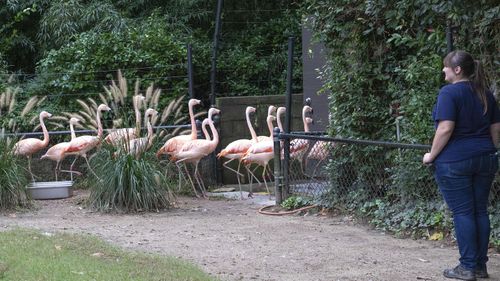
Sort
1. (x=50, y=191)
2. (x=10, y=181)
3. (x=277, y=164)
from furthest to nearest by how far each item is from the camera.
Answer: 1. (x=50, y=191)
2. (x=277, y=164)
3. (x=10, y=181)

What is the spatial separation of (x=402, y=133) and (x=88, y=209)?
3930 millimetres

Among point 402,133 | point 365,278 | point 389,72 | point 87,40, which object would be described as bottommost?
point 365,278

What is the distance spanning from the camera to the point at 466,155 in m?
5.81

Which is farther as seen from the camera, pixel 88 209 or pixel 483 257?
pixel 88 209

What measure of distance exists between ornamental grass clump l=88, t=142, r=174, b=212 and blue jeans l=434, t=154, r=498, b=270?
4489 millimetres

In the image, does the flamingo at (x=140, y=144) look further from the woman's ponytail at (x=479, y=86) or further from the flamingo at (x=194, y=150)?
the woman's ponytail at (x=479, y=86)

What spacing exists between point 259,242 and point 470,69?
269 cm

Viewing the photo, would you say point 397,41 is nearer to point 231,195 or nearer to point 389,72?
point 389,72

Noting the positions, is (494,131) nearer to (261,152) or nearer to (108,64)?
(261,152)

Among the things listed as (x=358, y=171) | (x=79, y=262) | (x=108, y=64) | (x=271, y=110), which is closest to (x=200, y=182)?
(x=271, y=110)

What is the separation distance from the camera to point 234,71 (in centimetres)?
1520

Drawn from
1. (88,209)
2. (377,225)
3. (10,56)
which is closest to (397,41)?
(377,225)

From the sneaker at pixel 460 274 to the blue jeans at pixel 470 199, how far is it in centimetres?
4

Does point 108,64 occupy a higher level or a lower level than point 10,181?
higher
